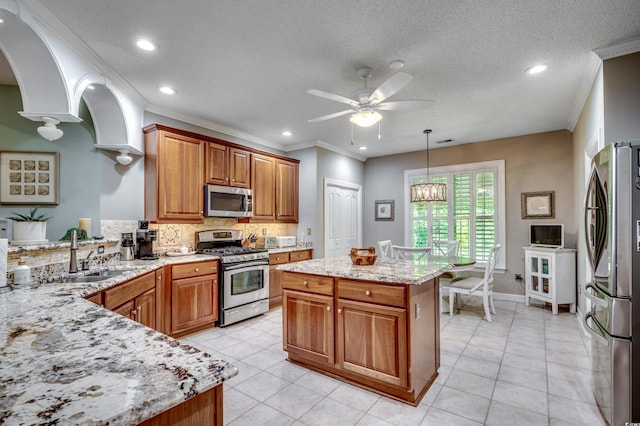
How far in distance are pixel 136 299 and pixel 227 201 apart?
180 cm

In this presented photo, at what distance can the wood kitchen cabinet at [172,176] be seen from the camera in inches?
138

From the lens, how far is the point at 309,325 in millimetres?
2607

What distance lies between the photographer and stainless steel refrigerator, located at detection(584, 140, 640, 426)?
1.72m

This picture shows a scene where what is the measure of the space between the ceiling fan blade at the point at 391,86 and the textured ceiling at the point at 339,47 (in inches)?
12.5

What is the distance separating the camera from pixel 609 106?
2438 mm

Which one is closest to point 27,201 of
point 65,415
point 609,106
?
point 65,415

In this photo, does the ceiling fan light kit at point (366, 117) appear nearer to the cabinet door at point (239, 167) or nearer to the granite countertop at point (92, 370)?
the cabinet door at point (239, 167)

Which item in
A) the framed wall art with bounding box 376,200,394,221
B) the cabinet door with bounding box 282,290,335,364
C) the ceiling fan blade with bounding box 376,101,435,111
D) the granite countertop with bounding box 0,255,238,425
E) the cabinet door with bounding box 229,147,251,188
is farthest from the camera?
the framed wall art with bounding box 376,200,394,221

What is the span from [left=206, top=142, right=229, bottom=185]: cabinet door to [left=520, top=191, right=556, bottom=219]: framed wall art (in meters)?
4.59

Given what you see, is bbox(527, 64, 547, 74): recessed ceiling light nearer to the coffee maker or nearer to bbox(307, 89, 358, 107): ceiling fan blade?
bbox(307, 89, 358, 107): ceiling fan blade

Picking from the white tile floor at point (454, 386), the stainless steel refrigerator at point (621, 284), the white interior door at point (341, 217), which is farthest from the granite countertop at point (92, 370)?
the white interior door at point (341, 217)

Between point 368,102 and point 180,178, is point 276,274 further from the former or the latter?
point 368,102

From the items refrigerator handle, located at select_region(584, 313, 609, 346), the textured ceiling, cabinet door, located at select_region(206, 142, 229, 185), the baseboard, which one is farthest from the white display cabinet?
cabinet door, located at select_region(206, 142, 229, 185)

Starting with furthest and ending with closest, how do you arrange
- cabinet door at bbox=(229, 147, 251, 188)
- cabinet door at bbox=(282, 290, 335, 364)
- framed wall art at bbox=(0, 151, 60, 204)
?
1. cabinet door at bbox=(229, 147, 251, 188)
2. framed wall art at bbox=(0, 151, 60, 204)
3. cabinet door at bbox=(282, 290, 335, 364)
